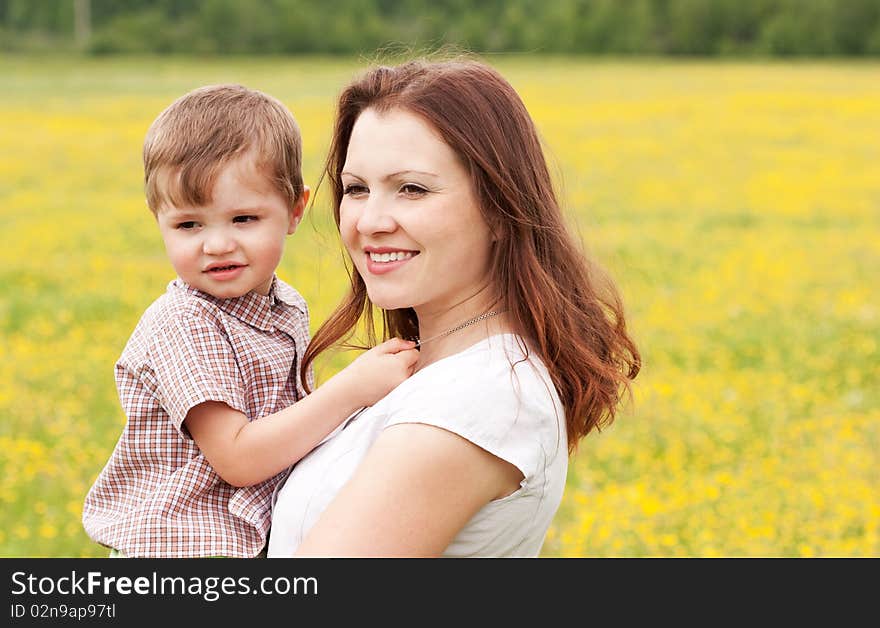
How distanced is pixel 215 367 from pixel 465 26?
59282 millimetres

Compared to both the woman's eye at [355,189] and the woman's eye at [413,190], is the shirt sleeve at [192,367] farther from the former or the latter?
the woman's eye at [413,190]

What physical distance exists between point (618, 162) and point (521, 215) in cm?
1870

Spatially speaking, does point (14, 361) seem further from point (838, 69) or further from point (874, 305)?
point (838, 69)

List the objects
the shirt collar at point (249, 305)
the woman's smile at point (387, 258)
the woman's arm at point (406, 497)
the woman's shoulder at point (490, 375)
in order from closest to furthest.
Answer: the woman's arm at point (406, 497), the woman's shoulder at point (490, 375), the woman's smile at point (387, 258), the shirt collar at point (249, 305)

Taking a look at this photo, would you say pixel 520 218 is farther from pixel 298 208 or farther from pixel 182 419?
pixel 182 419

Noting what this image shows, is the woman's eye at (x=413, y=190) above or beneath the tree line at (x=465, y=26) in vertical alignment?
above

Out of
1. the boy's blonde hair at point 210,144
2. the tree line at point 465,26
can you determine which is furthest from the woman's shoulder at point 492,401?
the tree line at point 465,26

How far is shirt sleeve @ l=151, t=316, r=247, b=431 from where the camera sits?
234cm

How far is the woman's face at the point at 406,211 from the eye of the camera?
7.32ft

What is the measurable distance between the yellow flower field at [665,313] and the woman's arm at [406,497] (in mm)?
740

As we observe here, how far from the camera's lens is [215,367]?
7.82ft

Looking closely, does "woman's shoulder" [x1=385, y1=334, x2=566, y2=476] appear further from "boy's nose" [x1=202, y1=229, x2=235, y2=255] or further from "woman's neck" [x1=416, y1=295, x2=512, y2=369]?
"boy's nose" [x1=202, y1=229, x2=235, y2=255]

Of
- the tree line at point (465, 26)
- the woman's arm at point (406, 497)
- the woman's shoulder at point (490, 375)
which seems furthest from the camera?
the tree line at point (465, 26)

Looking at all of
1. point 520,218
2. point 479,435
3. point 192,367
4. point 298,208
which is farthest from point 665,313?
point 479,435
